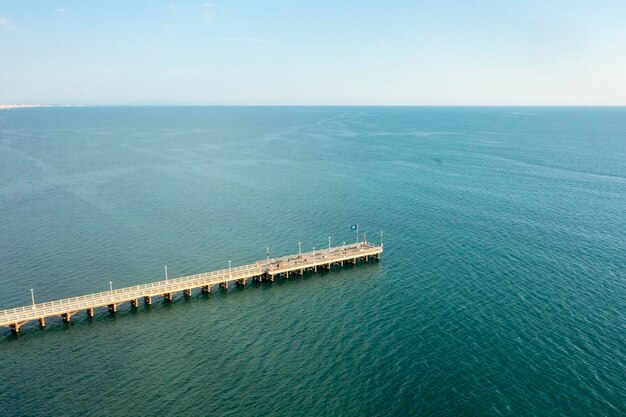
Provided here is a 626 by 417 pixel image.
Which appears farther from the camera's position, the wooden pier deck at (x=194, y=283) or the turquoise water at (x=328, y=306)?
the wooden pier deck at (x=194, y=283)

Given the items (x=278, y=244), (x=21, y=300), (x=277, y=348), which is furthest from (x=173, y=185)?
(x=277, y=348)

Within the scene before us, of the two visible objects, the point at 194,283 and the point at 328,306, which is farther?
the point at 194,283

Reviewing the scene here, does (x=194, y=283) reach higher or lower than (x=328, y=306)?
higher

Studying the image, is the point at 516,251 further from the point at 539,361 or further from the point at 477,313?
the point at 539,361

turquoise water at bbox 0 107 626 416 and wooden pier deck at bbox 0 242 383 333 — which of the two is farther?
wooden pier deck at bbox 0 242 383 333
